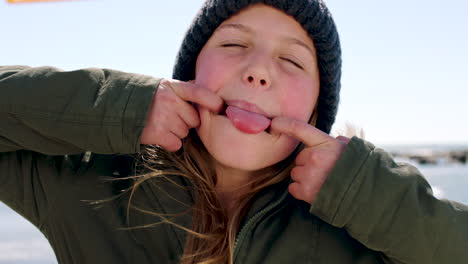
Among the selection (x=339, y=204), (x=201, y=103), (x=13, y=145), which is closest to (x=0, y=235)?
(x=13, y=145)

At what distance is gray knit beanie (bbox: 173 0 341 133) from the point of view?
2098 millimetres

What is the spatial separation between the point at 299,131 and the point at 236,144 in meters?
0.26

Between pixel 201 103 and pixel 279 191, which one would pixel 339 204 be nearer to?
pixel 279 191

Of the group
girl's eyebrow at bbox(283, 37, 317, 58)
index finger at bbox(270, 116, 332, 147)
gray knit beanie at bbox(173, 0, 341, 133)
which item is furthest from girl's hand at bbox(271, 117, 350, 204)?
gray knit beanie at bbox(173, 0, 341, 133)

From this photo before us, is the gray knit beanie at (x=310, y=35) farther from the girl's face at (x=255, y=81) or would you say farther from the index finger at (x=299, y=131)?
the index finger at (x=299, y=131)

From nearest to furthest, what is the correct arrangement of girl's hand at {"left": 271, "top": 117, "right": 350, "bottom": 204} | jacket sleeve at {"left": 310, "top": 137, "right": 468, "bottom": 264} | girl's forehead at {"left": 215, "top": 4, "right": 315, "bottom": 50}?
jacket sleeve at {"left": 310, "top": 137, "right": 468, "bottom": 264}
girl's hand at {"left": 271, "top": 117, "right": 350, "bottom": 204}
girl's forehead at {"left": 215, "top": 4, "right": 315, "bottom": 50}

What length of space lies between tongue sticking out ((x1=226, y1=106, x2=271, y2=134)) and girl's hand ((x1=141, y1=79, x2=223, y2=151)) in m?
0.08

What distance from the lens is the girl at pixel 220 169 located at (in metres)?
1.65

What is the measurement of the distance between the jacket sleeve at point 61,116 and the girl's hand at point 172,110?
63 millimetres

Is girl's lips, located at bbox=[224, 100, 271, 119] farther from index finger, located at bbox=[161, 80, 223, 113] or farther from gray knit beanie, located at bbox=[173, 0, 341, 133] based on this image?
gray knit beanie, located at bbox=[173, 0, 341, 133]

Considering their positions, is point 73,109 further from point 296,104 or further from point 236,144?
point 296,104

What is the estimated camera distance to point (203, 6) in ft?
7.80

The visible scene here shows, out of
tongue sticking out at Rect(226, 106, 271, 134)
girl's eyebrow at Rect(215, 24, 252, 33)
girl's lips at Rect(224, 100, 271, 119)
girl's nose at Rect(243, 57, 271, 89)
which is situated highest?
girl's eyebrow at Rect(215, 24, 252, 33)

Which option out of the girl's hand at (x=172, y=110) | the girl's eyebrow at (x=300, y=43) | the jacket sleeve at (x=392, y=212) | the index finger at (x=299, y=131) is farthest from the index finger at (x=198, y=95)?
the jacket sleeve at (x=392, y=212)
